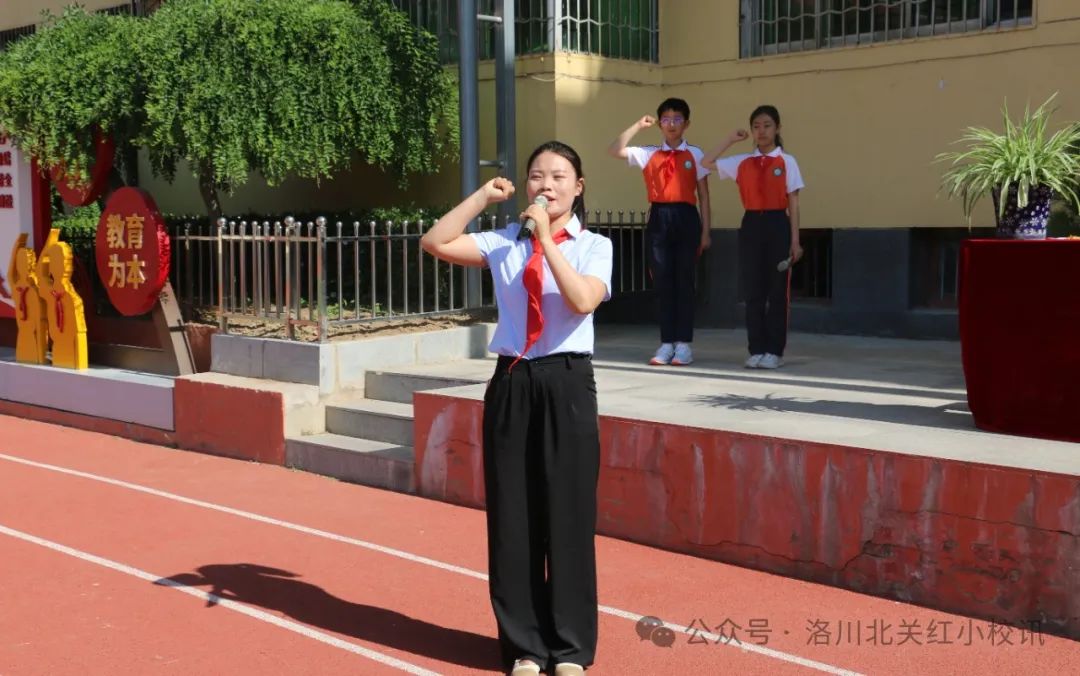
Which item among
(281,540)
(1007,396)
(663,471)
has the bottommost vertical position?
(281,540)

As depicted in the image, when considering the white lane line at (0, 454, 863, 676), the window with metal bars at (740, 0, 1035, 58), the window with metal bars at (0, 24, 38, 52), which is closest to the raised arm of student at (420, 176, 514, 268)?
the white lane line at (0, 454, 863, 676)

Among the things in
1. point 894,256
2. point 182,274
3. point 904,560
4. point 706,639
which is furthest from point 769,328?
point 182,274

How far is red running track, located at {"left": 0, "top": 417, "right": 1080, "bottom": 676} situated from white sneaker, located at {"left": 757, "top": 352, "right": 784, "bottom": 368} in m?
2.73

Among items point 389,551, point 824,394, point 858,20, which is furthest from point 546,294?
→ point 858,20

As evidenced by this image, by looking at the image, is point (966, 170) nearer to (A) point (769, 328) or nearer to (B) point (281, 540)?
(A) point (769, 328)

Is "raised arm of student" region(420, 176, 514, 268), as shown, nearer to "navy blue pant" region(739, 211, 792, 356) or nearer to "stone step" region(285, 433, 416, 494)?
"stone step" region(285, 433, 416, 494)

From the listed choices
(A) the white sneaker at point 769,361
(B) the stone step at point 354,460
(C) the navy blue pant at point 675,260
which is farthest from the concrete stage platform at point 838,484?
(C) the navy blue pant at point 675,260

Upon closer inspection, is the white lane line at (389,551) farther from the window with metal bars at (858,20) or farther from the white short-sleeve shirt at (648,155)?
the window with metal bars at (858,20)

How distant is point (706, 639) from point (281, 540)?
9.27ft

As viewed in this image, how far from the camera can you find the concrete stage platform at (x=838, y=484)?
5.17m

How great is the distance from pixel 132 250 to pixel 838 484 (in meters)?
7.23

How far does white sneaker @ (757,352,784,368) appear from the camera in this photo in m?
9.08

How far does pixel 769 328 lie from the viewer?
9156mm

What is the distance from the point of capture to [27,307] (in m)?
12.0
